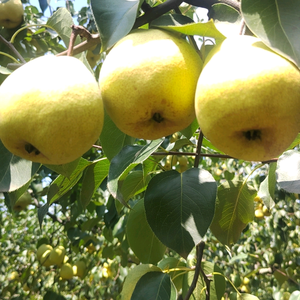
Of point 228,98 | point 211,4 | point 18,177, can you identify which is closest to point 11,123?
point 18,177

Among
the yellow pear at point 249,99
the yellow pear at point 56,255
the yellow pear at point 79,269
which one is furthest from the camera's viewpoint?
the yellow pear at point 79,269

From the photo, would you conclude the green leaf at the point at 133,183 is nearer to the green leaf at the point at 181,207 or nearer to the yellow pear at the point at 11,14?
the green leaf at the point at 181,207

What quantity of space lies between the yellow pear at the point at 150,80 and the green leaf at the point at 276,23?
15 cm

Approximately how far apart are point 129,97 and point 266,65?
10.8 inches

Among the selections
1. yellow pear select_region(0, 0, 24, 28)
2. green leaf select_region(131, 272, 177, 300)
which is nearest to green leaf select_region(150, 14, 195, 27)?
green leaf select_region(131, 272, 177, 300)

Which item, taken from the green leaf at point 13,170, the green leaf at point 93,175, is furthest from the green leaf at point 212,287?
the green leaf at point 13,170

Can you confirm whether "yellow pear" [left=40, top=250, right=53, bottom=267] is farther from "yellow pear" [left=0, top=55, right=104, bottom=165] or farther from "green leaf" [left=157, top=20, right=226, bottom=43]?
"green leaf" [left=157, top=20, right=226, bottom=43]

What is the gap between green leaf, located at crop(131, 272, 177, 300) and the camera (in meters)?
0.99

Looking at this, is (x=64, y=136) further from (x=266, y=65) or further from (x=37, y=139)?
(x=266, y=65)

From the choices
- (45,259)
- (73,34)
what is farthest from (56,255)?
(73,34)

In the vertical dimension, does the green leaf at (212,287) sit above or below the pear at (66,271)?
above

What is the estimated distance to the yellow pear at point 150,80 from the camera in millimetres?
666

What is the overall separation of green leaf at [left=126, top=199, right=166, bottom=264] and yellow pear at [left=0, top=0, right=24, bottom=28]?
2206mm

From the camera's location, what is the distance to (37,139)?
625 mm
